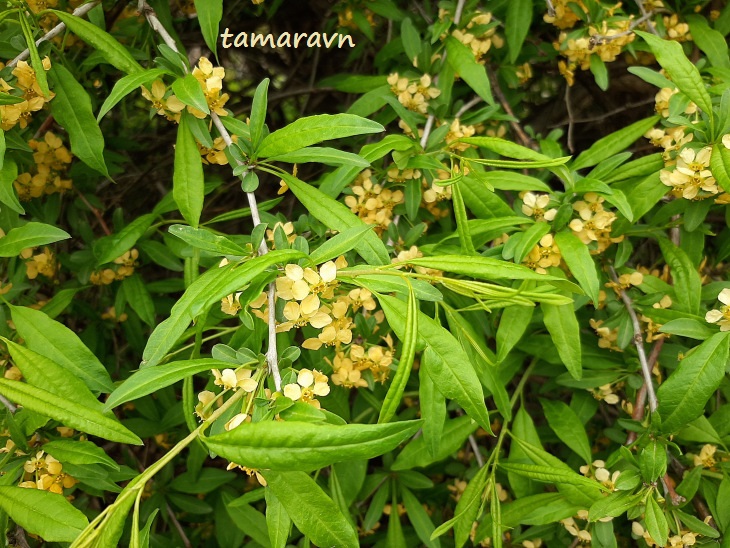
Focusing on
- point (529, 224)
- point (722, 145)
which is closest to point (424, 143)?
point (529, 224)

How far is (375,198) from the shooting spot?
1.45 meters

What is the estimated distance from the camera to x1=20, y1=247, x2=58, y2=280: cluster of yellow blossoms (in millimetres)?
1537

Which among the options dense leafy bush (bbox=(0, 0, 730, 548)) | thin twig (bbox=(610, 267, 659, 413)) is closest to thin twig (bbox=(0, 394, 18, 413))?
dense leafy bush (bbox=(0, 0, 730, 548))

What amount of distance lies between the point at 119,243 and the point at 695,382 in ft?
3.32

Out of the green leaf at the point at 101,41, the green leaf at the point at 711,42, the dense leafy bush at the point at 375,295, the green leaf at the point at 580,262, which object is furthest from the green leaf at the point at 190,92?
the green leaf at the point at 711,42

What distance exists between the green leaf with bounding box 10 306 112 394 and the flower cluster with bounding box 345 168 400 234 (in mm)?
565

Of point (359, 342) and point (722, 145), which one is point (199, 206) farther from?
point (722, 145)

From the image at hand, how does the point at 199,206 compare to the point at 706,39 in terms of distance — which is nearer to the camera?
the point at 199,206

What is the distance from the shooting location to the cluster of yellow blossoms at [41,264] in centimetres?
154

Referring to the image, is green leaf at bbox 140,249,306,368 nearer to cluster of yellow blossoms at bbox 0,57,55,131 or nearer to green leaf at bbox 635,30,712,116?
cluster of yellow blossoms at bbox 0,57,55,131

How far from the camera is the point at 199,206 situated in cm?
115

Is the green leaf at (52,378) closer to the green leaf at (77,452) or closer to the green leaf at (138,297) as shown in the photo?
the green leaf at (77,452)

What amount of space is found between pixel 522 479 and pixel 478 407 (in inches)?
22.2

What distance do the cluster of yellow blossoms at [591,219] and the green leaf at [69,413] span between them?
2.73 feet
